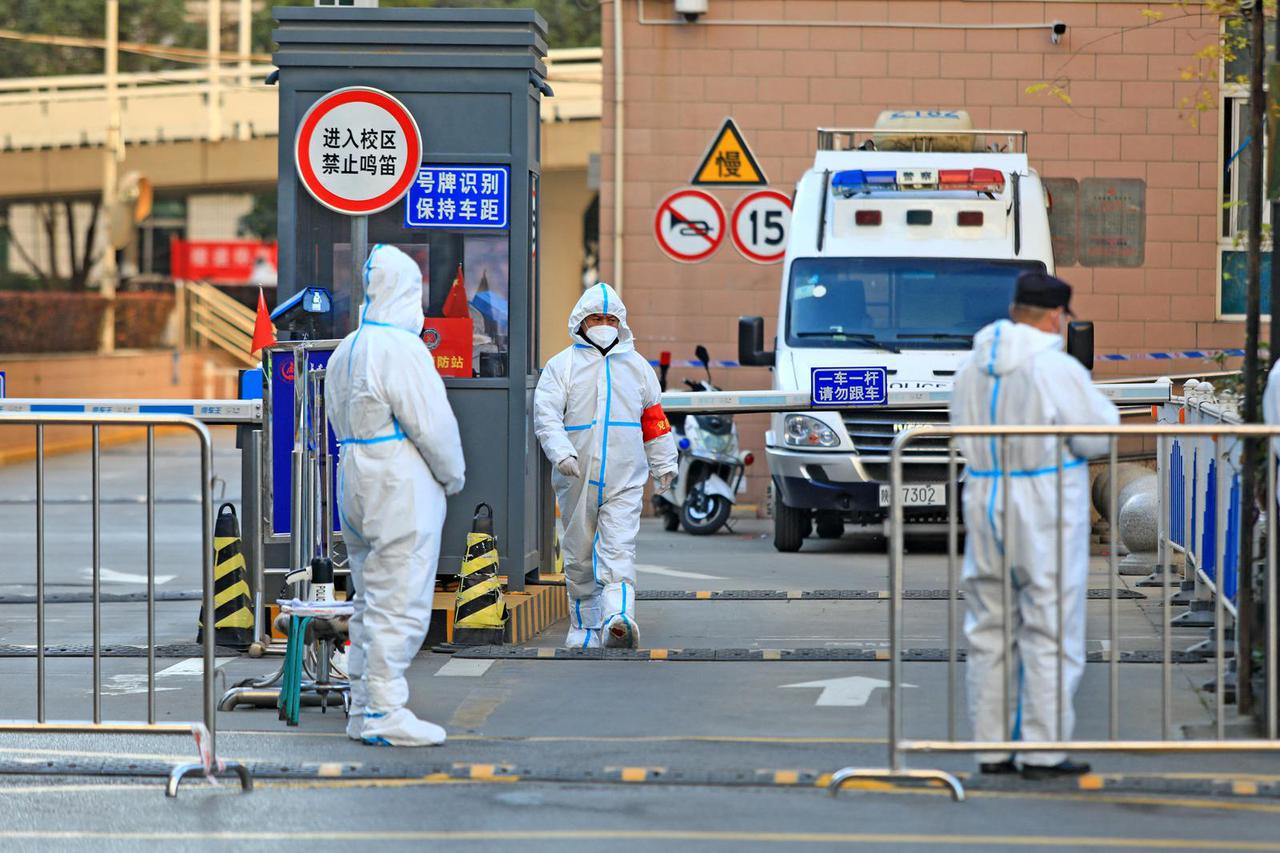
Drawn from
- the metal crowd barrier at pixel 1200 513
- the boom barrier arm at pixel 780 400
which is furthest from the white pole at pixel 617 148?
the metal crowd barrier at pixel 1200 513

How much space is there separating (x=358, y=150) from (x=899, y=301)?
18.2ft

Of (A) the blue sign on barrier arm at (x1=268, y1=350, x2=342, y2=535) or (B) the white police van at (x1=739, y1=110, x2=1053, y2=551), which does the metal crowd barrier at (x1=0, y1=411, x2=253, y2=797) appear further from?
(B) the white police van at (x1=739, y1=110, x2=1053, y2=551)

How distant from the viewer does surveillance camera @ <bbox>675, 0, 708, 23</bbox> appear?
18.4 meters

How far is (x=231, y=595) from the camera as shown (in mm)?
10641

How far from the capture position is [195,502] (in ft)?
65.6

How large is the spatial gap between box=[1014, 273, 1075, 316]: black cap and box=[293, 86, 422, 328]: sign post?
4379 millimetres

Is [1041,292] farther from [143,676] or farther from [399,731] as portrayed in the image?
[143,676]

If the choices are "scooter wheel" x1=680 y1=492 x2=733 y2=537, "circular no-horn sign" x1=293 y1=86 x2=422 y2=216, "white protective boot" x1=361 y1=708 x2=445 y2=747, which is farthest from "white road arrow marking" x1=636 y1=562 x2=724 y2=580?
"white protective boot" x1=361 y1=708 x2=445 y2=747

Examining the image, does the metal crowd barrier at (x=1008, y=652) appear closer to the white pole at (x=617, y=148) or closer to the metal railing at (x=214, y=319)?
the white pole at (x=617, y=148)

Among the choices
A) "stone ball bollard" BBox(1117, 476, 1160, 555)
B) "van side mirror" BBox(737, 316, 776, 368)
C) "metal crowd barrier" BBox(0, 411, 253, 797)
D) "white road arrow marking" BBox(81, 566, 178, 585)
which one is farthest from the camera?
"van side mirror" BBox(737, 316, 776, 368)

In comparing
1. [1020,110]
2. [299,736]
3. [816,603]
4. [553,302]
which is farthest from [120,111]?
[299,736]

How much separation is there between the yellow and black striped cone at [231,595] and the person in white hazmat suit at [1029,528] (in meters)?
4.70

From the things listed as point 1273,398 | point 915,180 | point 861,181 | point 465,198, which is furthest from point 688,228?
point 1273,398

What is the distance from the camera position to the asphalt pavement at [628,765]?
6531 mm
